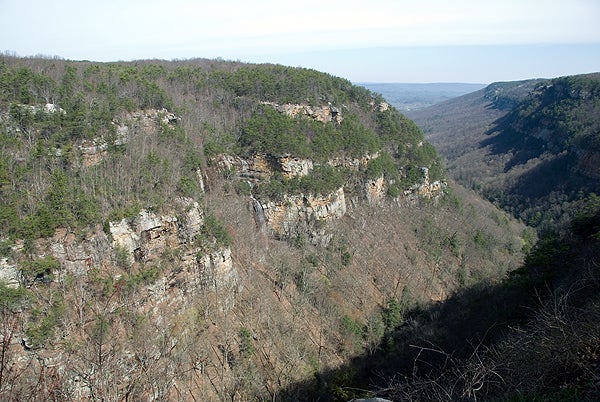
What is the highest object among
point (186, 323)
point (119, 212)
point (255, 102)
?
point (255, 102)

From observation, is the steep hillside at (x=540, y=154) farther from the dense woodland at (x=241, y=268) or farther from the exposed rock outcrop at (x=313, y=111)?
the exposed rock outcrop at (x=313, y=111)

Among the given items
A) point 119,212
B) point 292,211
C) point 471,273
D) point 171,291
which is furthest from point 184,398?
point 471,273

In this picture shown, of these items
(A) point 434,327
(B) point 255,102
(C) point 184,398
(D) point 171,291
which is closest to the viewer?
(C) point 184,398

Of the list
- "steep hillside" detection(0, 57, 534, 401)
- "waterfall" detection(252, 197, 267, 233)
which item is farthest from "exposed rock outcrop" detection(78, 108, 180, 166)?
"waterfall" detection(252, 197, 267, 233)

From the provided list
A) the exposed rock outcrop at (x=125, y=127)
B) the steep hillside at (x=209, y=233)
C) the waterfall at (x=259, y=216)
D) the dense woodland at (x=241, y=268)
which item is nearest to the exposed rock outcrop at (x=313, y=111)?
the steep hillside at (x=209, y=233)

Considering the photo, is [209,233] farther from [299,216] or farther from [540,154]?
[540,154]

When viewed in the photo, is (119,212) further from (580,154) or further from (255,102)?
(580,154)

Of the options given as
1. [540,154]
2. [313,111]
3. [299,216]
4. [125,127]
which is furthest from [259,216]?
[540,154]
